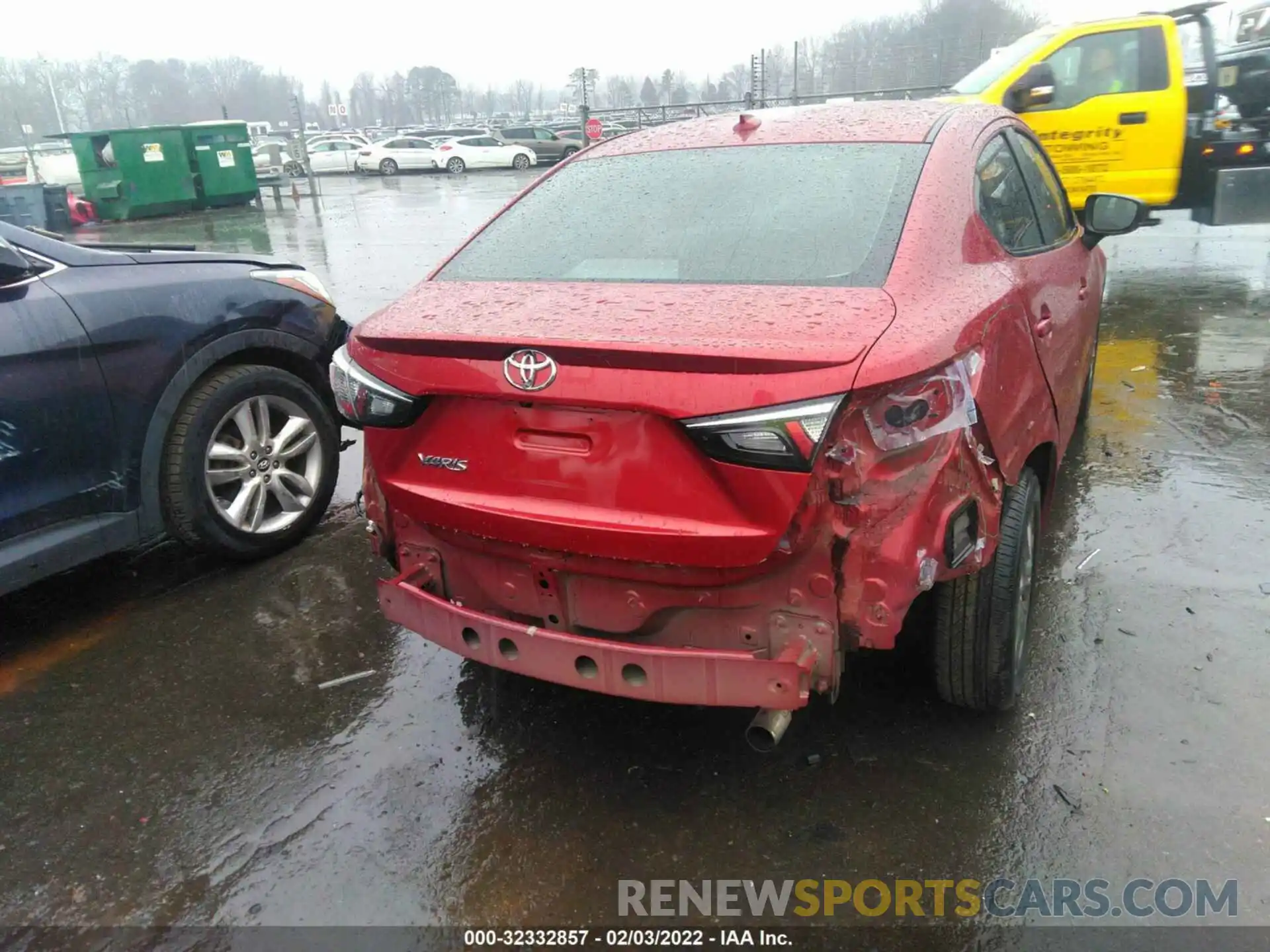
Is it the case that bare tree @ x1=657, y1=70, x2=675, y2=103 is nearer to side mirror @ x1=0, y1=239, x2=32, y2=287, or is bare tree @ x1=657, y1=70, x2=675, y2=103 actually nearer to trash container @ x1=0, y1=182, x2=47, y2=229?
trash container @ x1=0, y1=182, x2=47, y2=229

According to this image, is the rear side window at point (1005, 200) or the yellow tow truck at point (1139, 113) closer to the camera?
the rear side window at point (1005, 200)

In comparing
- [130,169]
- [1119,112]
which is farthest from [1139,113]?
[130,169]

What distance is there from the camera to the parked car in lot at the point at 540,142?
36.6 metres

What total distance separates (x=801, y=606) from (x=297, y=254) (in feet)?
45.0

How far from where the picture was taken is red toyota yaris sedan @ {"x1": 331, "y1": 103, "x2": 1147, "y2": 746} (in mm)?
2131

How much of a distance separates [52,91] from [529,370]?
92598mm

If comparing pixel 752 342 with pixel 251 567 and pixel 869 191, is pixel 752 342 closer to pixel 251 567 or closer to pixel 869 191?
pixel 869 191

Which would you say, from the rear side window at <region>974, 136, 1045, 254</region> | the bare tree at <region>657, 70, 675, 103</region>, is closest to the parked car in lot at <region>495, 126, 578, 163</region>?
the rear side window at <region>974, 136, 1045, 254</region>

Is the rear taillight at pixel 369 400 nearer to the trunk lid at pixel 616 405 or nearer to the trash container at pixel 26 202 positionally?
the trunk lid at pixel 616 405

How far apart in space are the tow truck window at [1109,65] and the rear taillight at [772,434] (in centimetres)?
793

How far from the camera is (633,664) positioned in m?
Result: 2.30

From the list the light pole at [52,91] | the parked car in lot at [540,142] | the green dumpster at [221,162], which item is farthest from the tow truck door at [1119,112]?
the light pole at [52,91]

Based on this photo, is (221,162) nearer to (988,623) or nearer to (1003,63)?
(1003,63)

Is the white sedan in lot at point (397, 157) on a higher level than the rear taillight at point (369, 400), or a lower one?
lower
